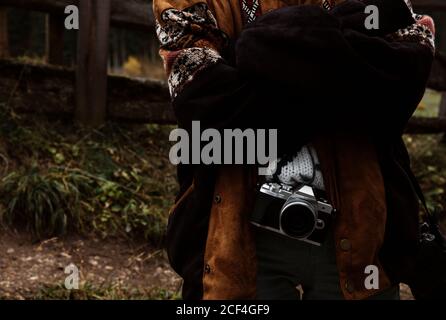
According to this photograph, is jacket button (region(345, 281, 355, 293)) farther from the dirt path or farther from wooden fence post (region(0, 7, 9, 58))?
wooden fence post (region(0, 7, 9, 58))

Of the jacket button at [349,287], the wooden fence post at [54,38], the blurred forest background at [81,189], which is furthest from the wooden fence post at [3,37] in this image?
the jacket button at [349,287]

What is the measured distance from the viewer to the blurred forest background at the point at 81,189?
13.5 ft

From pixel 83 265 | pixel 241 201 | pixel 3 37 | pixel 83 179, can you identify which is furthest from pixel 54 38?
pixel 241 201

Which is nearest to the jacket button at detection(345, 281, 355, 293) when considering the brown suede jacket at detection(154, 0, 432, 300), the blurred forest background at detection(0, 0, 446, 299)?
the brown suede jacket at detection(154, 0, 432, 300)

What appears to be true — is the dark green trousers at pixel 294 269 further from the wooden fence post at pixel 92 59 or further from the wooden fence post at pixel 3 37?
the wooden fence post at pixel 3 37

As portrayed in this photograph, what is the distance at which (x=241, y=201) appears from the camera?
1.88 metres

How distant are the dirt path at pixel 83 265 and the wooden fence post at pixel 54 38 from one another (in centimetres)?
185

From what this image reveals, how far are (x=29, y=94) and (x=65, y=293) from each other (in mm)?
1779

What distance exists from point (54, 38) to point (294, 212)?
416 centimetres

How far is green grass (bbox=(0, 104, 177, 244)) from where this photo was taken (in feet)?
14.2

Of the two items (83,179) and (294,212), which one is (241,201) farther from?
(83,179)
